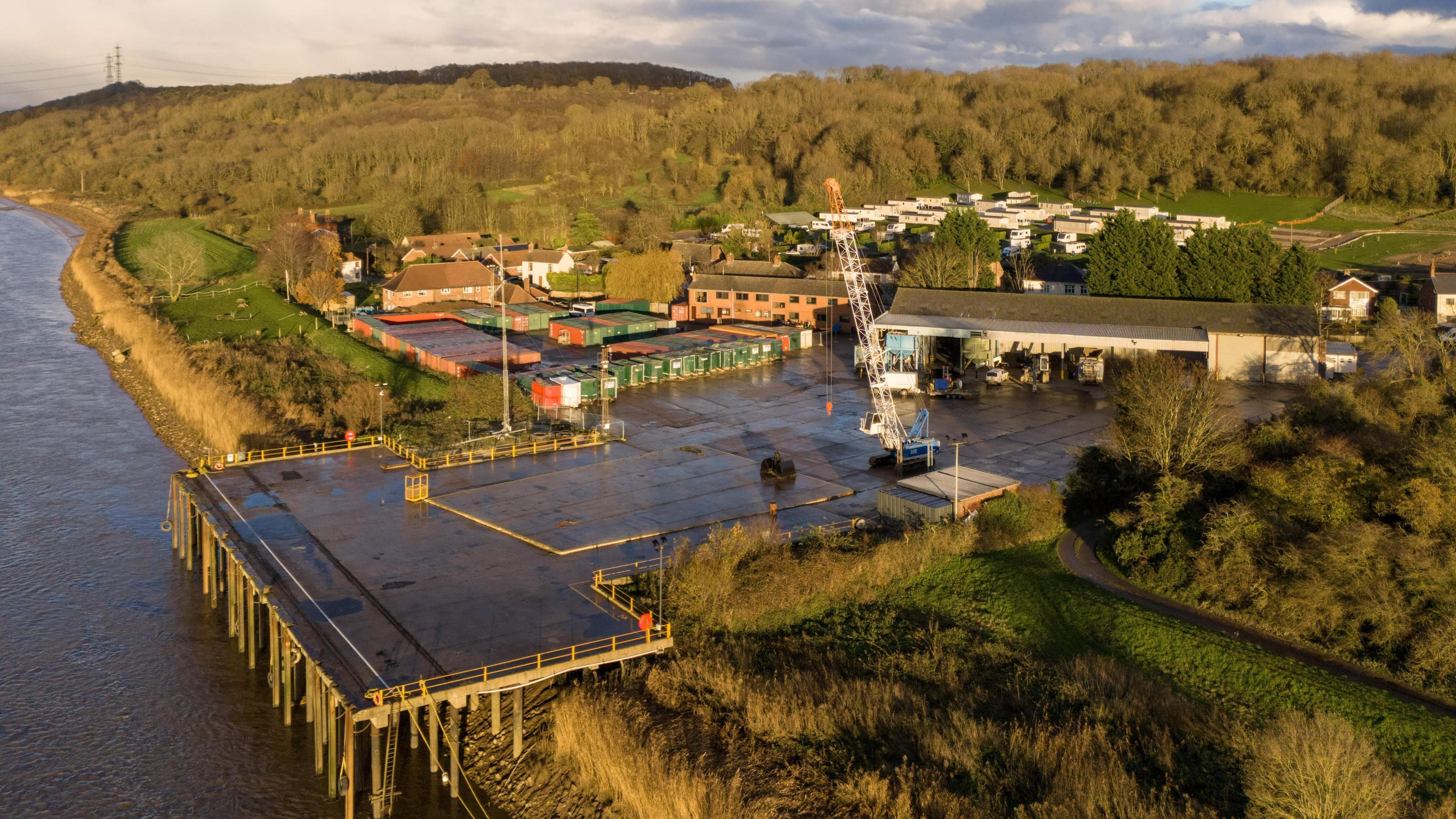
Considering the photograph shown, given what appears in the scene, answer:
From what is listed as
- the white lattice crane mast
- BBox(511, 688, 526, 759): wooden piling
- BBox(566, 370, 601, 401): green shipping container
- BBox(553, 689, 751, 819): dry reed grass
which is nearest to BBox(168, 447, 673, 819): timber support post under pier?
BBox(511, 688, 526, 759): wooden piling

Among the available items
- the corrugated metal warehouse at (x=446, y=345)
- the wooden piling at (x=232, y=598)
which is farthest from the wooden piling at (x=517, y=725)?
the corrugated metal warehouse at (x=446, y=345)

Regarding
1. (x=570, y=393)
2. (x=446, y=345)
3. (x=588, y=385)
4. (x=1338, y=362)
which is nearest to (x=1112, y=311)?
(x=1338, y=362)

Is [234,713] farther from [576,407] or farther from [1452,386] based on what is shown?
[1452,386]

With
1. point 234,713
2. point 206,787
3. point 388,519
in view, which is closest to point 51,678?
point 234,713

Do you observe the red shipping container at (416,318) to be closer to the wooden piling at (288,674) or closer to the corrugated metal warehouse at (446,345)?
the corrugated metal warehouse at (446,345)

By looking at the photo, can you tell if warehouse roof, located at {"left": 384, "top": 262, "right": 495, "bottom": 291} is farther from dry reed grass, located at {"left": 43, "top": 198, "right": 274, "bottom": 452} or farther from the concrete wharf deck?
the concrete wharf deck

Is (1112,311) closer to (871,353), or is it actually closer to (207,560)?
(871,353)
